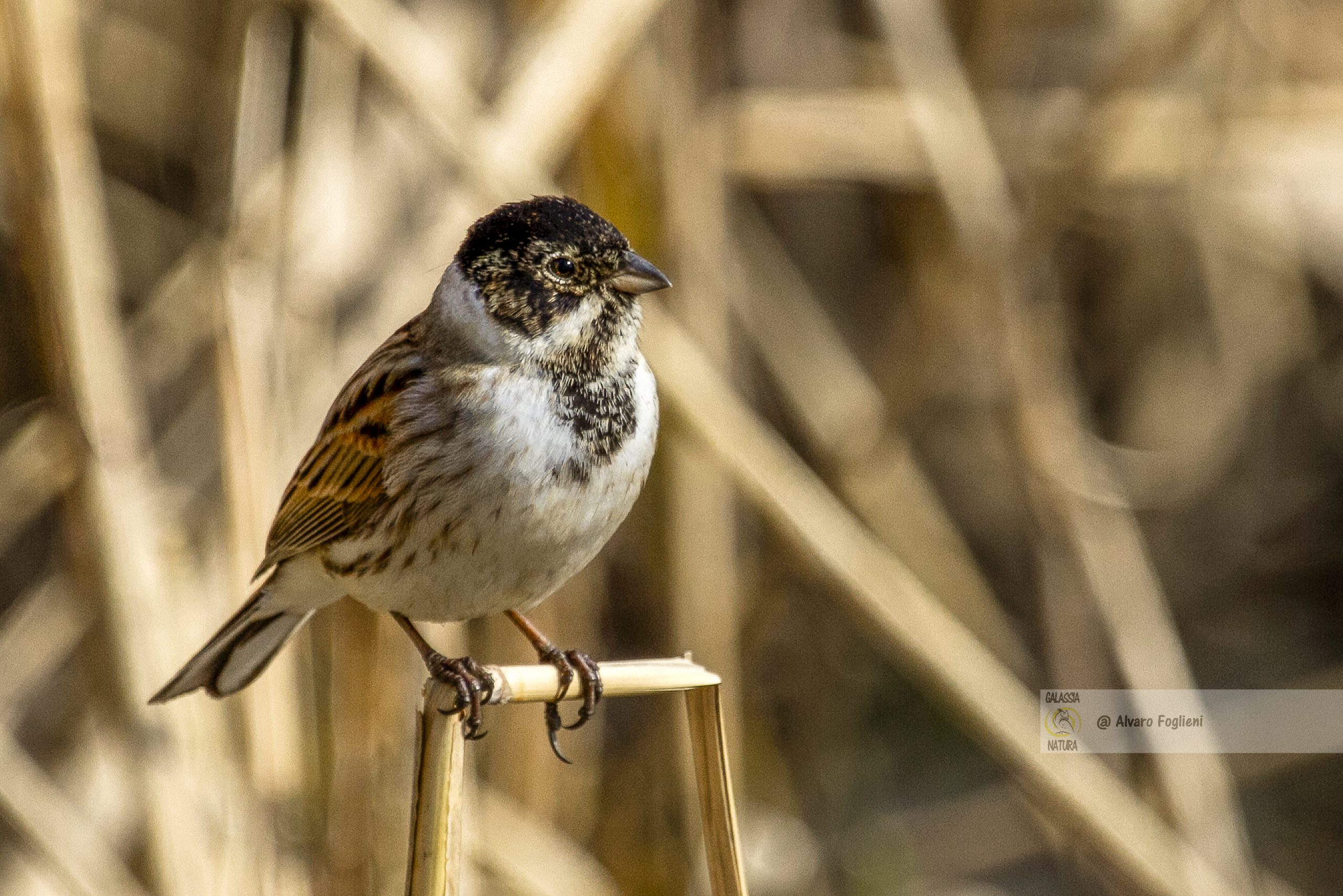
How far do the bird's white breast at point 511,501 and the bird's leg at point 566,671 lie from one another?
0.11 m

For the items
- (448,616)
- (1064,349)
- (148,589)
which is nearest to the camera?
(448,616)

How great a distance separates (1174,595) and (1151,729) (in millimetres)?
832

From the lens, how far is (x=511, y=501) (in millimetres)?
1804

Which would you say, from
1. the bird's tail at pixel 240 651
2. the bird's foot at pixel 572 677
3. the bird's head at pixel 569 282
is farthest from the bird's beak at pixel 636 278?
the bird's tail at pixel 240 651

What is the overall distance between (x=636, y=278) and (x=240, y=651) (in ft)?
3.06

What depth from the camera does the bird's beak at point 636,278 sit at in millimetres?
1850

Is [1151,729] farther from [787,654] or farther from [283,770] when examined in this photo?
[283,770]

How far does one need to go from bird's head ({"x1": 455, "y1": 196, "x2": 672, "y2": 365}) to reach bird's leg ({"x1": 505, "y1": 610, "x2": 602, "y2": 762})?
430 mm

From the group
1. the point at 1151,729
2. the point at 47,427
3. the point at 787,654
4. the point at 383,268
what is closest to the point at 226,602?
the point at 47,427

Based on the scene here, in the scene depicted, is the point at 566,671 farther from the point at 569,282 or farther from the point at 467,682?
the point at 569,282

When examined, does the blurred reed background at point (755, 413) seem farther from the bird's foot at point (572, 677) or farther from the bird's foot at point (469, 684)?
the bird's foot at point (469, 684)

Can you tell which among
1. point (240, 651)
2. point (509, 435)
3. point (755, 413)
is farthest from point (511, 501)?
point (755, 413)

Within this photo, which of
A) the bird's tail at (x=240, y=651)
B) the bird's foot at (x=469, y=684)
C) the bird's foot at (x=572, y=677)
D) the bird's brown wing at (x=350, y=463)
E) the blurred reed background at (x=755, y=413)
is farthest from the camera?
the blurred reed background at (x=755, y=413)

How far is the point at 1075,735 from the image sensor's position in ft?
8.64
